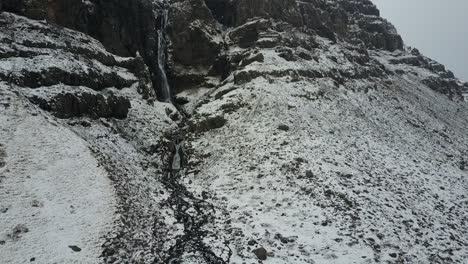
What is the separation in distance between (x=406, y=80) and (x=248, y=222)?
47.0 metres

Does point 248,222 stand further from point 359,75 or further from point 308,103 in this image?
point 359,75

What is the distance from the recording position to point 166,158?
88.1 feet

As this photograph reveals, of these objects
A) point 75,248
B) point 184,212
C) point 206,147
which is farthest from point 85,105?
point 75,248

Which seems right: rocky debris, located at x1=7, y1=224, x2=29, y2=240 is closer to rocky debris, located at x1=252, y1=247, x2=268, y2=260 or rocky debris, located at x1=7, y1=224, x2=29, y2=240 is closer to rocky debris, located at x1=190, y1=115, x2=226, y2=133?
rocky debris, located at x1=252, y1=247, x2=268, y2=260

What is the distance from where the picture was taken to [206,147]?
27.7 meters

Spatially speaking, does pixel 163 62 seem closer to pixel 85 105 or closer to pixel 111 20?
pixel 111 20

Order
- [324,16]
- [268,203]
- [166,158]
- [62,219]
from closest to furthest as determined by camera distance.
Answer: [62,219]
[268,203]
[166,158]
[324,16]

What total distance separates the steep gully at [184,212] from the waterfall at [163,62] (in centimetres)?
774

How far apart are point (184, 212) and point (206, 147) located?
8.17 m

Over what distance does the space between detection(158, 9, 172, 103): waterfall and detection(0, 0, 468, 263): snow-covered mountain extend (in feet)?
0.72

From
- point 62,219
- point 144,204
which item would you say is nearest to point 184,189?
point 144,204

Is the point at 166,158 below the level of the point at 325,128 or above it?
below

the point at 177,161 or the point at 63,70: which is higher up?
the point at 63,70

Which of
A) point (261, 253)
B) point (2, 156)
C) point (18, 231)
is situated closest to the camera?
point (18, 231)
